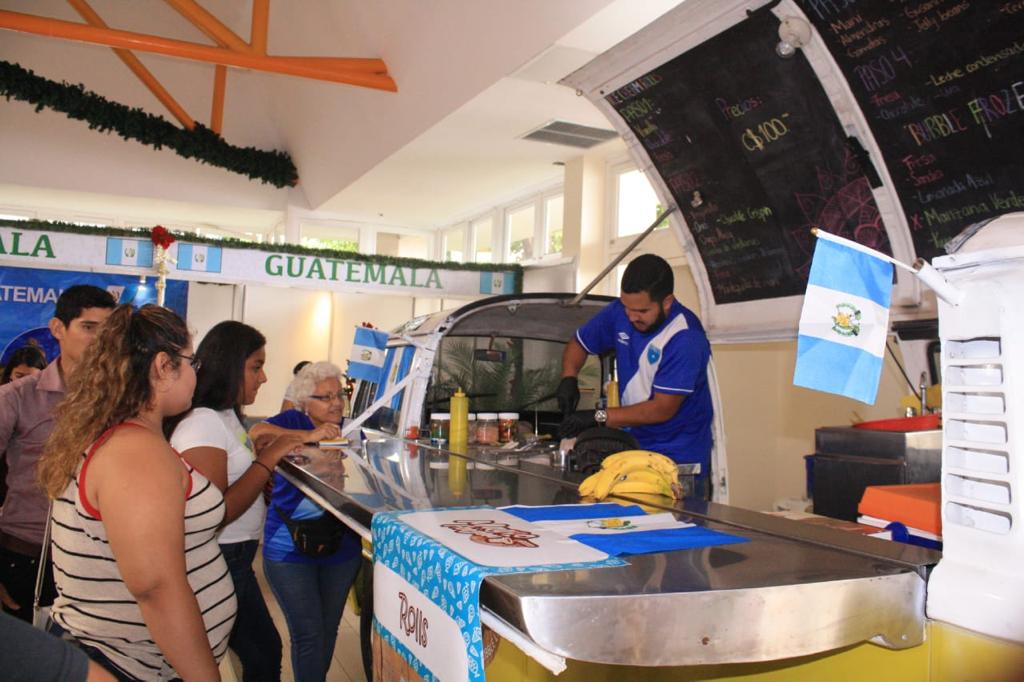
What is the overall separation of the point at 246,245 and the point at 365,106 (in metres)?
2.06

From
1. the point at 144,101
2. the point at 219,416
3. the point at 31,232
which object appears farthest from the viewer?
the point at 144,101

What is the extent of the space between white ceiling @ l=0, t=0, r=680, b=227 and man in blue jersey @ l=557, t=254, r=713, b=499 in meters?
2.30

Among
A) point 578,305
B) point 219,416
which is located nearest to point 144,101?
point 578,305

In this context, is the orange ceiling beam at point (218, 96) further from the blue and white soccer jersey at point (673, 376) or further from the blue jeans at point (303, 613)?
the blue jeans at point (303, 613)

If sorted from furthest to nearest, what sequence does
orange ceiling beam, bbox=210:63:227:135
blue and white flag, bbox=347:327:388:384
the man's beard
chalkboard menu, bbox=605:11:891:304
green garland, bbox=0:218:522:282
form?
orange ceiling beam, bbox=210:63:227:135 < green garland, bbox=0:218:522:282 < blue and white flag, bbox=347:327:388:384 < the man's beard < chalkboard menu, bbox=605:11:891:304

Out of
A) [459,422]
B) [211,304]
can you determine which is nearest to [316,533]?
[459,422]

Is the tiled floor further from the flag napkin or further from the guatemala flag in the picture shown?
the guatemala flag

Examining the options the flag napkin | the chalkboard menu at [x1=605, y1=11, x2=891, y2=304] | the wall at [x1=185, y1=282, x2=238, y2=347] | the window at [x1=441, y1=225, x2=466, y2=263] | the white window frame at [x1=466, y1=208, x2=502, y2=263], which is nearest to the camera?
the flag napkin

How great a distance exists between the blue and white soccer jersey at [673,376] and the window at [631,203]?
455 centimetres

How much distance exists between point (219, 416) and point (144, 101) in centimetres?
1083

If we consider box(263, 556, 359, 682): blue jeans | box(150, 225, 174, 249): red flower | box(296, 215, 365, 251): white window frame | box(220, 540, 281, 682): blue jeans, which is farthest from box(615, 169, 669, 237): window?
box(220, 540, 281, 682): blue jeans

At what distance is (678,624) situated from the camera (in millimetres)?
1304

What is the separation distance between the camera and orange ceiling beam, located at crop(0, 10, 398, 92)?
23.8 ft

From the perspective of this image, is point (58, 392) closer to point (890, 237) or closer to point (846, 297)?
point (846, 297)
